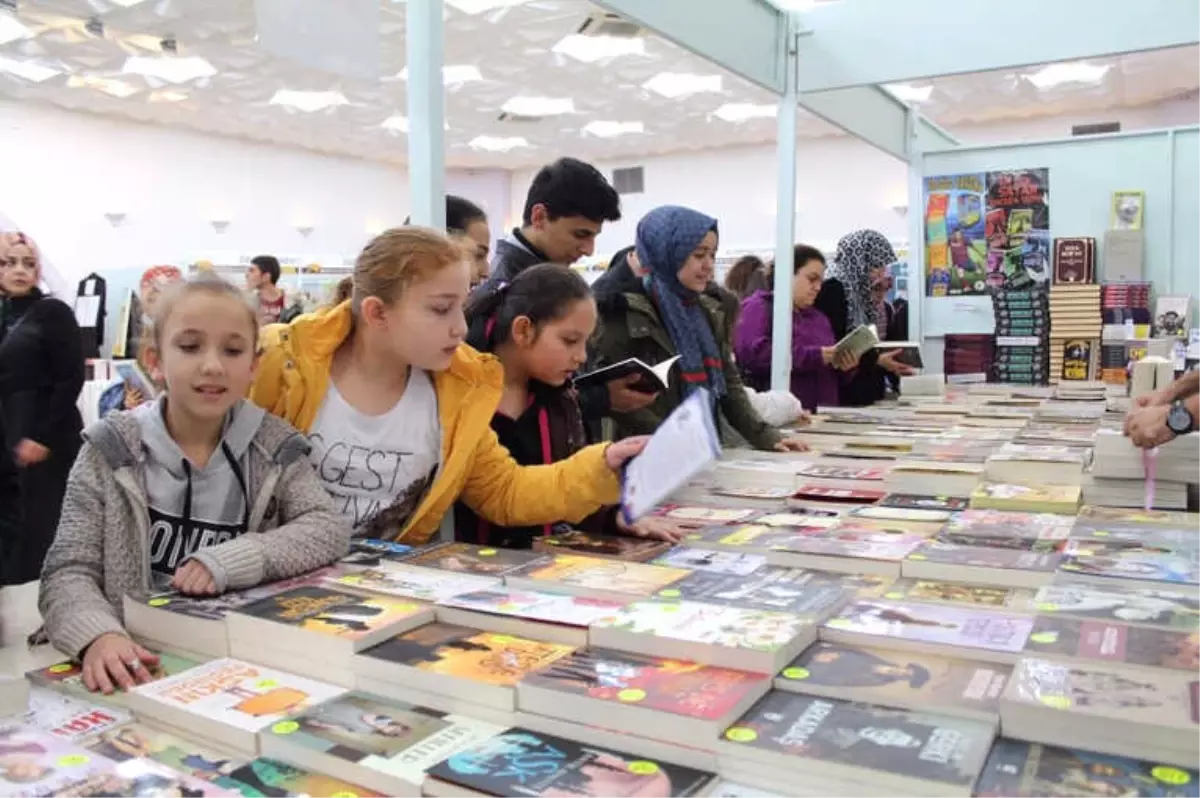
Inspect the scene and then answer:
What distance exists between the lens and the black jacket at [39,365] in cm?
341

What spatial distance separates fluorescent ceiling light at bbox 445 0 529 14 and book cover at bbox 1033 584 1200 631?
652 cm

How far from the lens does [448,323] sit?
158 cm

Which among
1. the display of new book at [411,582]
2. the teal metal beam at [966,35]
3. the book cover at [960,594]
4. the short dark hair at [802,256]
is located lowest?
the book cover at [960,594]

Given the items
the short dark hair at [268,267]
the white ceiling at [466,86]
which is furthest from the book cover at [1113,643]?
the white ceiling at [466,86]

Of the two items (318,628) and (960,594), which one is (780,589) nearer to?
(960,594)

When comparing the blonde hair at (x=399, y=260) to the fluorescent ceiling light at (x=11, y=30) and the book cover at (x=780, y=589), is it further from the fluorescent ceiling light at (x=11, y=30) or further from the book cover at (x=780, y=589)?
the fluorescent ceiling light at (x=11, y=30)

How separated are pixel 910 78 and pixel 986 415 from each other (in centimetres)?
135

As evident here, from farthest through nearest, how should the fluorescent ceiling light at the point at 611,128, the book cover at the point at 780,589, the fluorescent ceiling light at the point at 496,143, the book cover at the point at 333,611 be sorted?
the fluorescent ceiling light at the point at 496,143 → the fluorescent ceiling light at the point at 611,128 → the book cover at the point at 780,589 → the book cover at the point at 333,611

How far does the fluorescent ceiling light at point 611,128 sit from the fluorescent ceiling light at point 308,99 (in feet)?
9.56

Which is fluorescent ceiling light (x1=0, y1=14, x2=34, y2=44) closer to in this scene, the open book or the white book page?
the open book

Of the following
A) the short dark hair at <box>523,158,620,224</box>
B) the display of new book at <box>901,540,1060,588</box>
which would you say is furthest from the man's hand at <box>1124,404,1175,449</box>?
the short dark hair at <box>523,158,620,224</box>

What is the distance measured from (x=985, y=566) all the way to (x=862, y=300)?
3.40 metres

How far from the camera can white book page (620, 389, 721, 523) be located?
1.36 meters

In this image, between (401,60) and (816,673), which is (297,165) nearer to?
(401,60)
